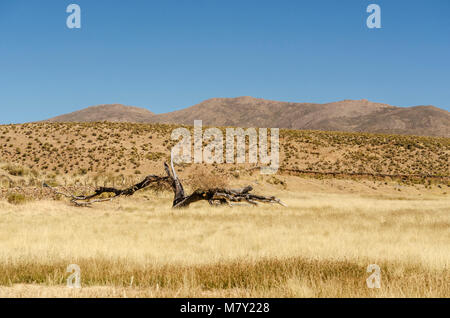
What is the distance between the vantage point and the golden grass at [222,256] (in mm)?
5738

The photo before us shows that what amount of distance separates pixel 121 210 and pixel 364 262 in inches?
589

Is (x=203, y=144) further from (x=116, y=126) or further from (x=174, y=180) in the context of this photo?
(x=174, y=180)

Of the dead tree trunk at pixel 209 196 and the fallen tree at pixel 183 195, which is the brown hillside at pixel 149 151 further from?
the dead tree trunk at pixel 209 196

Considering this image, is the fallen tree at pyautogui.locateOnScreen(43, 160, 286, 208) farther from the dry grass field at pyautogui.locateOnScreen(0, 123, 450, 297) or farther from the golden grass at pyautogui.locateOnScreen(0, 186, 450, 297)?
the golden grass at pyautogui.locateOnScreen(0, 186, 450, 297)

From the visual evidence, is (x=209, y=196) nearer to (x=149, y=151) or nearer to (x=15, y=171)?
(x=15, y=171)

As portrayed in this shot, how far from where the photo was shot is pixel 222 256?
26.5 ft

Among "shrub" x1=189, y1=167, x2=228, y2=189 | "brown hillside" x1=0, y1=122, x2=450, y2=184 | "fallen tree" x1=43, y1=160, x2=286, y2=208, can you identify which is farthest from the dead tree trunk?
"brown hillside" x1=0, y1=122, x2=450, y2=184

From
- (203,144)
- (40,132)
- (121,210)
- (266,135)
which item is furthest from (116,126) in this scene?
(121,210)

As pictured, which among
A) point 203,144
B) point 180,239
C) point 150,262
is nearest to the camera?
point 150,262

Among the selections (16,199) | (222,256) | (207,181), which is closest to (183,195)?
(207,181)

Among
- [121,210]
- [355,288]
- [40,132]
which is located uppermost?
[40,132]

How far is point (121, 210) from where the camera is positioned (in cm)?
2030

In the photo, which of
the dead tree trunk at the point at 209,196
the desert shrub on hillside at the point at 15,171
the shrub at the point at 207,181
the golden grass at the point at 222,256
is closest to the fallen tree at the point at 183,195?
the dead tree trunk at the point at 209,196

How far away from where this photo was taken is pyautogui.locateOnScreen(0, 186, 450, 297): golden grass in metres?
5.74
